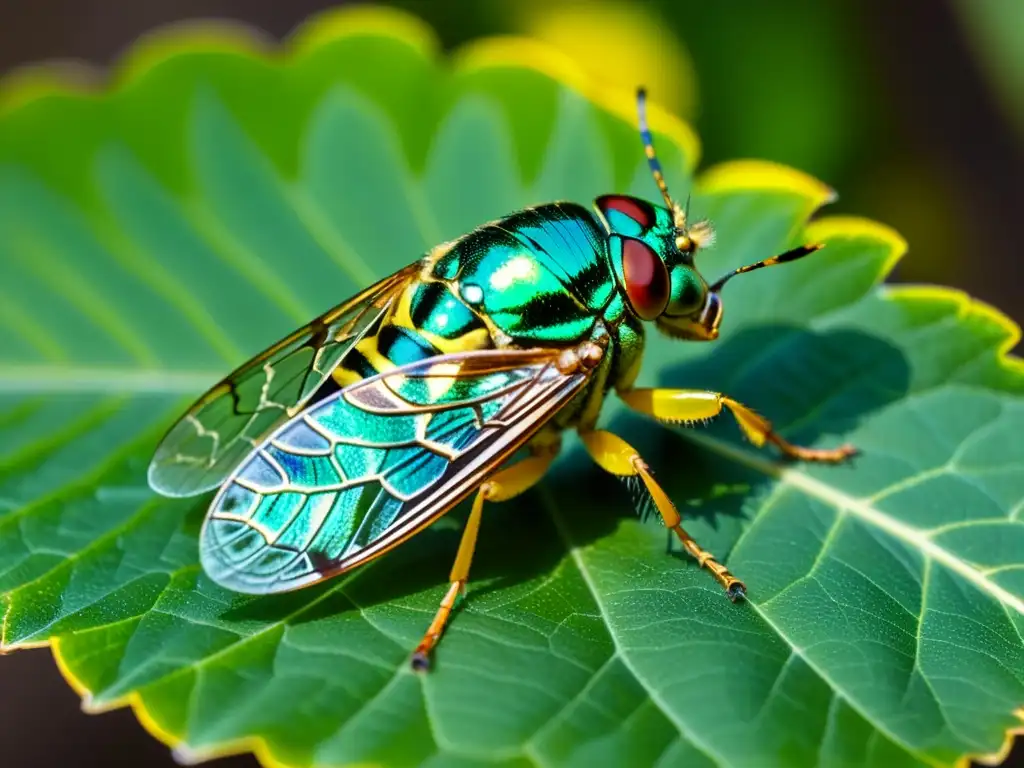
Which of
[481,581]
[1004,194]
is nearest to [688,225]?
[481,581]

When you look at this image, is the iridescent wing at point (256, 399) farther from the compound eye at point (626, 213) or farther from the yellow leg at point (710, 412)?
the yellow leg at point (710, 412)

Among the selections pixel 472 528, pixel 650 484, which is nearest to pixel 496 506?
pixel 472 528

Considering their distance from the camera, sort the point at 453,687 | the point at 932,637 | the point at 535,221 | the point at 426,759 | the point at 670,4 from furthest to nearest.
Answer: the point at 670,4 < the point at 535,221 < the point at 932,637 < the point at 453,687 < the point at 426,759

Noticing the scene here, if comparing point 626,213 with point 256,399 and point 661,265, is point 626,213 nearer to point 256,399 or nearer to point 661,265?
point 661,265

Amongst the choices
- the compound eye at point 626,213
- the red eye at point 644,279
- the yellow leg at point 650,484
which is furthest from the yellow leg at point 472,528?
the compound eye at point 626,213

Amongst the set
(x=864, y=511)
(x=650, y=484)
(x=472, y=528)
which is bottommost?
(x=864, y=511)

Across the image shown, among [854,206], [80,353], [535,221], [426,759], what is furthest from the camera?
[854,206]

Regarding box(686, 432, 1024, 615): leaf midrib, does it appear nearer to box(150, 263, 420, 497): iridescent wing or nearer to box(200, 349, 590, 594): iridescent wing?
box(200, 349, 590, 594): iridescent wing

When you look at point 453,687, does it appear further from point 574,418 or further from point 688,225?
point 688,225
